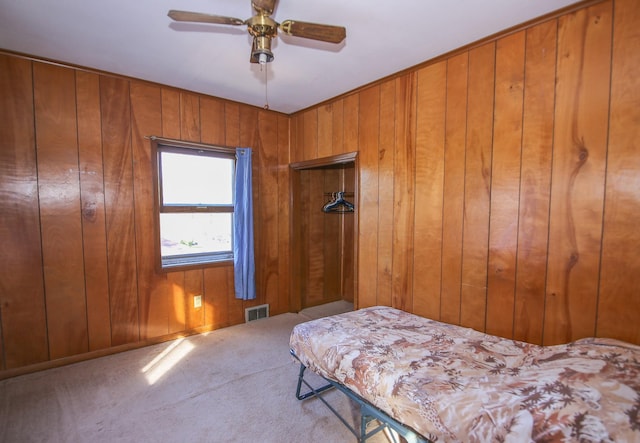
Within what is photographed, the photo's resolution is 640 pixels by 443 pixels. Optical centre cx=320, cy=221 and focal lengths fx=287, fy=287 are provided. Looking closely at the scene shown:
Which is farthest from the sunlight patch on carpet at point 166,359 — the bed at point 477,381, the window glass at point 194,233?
the bed at point 477,381

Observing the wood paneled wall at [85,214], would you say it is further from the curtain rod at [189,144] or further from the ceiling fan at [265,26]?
the ceiling fan at [265,26]

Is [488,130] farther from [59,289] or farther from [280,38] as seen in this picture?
[59,289]

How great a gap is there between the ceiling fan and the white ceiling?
0.32m

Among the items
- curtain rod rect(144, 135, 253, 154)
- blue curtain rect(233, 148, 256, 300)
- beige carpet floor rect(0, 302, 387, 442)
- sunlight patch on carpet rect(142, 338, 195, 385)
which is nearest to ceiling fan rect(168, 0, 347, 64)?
curtain rod rect(144, 135, 253, 154)

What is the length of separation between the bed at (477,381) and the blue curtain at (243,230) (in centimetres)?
152

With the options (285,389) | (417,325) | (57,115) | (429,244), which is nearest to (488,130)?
(429,244)

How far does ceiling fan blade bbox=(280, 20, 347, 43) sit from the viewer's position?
142 cm

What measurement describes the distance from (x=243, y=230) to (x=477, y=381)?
2.65 metres

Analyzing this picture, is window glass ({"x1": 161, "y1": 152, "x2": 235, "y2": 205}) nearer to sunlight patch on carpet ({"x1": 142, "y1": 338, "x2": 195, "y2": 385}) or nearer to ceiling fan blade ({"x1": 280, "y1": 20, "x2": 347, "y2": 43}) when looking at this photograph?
sunlight patch on carpet ({"x1": 142, "y1": 338, "x2": 195, "y2": 385})

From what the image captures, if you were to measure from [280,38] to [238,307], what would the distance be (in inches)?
111

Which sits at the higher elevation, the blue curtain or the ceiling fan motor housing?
the ceiling fan motor housing

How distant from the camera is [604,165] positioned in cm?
158

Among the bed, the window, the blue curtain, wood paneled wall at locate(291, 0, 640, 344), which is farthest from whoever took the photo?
the blue curtain

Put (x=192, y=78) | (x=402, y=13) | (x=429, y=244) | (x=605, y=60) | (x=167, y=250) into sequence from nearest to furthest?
(x=605, y=60) < (x=402, y=13) < (x=429, y=244) < (x=192, y=78) < (x=167, y=250)
